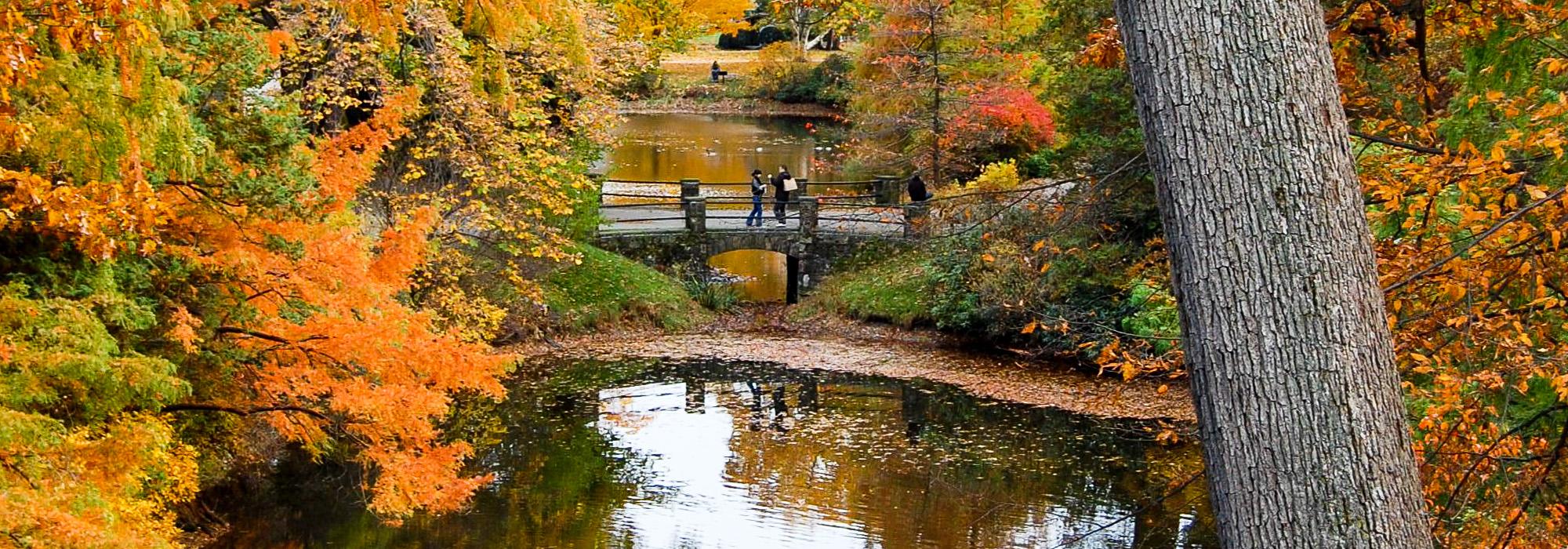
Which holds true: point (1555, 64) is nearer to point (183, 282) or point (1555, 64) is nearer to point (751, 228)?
point (183, 282)

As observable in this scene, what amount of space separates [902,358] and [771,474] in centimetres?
647

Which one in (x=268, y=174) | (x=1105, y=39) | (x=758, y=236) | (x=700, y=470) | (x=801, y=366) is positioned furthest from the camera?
(x=758, y=236)

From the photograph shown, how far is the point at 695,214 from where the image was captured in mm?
25219

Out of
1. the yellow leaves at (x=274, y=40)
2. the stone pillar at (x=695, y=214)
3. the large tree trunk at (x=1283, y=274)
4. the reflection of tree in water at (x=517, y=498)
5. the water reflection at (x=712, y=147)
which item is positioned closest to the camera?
the large tree trunk at (x=1283, y=274)

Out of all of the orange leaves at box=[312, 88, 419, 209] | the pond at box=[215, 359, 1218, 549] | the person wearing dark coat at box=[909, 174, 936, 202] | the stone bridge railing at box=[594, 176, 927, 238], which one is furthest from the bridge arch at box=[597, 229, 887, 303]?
the orange leaves at box=[312, 88, 419, 209]

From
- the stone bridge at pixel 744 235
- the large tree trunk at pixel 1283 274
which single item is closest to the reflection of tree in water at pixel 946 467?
the stone bridge at pixel 744 235

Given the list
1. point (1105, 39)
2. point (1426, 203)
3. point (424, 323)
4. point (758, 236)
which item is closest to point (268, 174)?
point (424, 323)

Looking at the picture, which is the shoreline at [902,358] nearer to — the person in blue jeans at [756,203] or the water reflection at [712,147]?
the person in blue jeans at [756,203]

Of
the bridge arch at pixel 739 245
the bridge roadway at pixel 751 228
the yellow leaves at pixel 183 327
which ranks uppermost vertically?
the yellow leaves at pixel 183 327

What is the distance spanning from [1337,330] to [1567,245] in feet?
12.6

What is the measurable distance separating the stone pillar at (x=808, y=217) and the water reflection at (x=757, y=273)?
82 centimetres

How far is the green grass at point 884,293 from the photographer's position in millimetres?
23328

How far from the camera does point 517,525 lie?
45.0 feet

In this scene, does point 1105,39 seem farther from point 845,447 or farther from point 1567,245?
point 845,447
